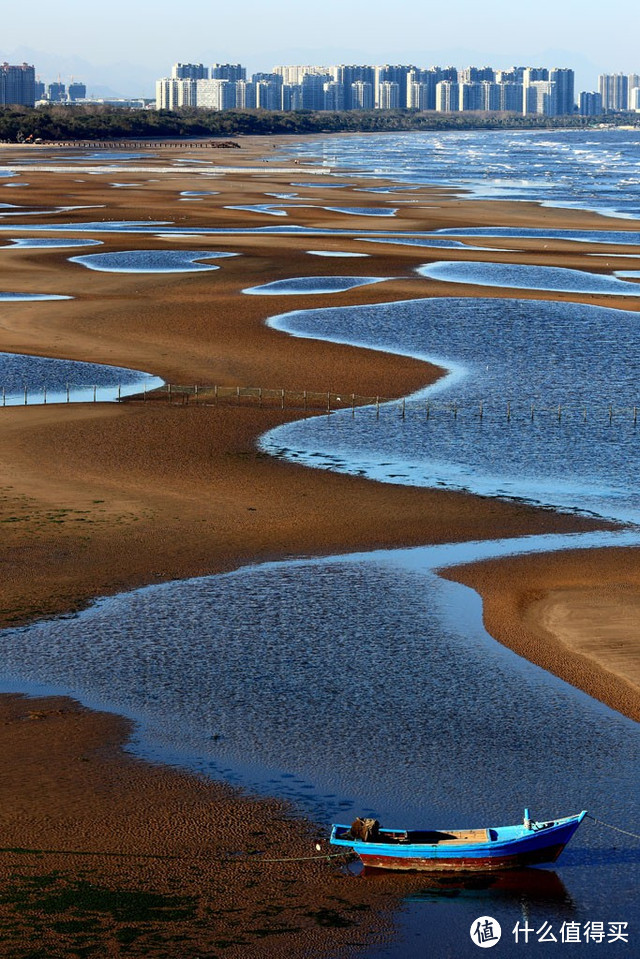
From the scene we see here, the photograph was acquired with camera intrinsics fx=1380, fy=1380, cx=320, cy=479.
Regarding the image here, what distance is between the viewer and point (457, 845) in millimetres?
16766

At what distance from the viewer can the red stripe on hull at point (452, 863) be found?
55.2 feet

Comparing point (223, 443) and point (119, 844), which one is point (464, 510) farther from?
point (119, 844)

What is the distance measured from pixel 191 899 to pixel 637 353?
38568 millimetres

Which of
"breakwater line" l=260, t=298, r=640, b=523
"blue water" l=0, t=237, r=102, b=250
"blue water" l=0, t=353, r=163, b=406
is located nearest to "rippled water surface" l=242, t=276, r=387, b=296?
"breakwater line" l=260, t=298, r=640, b=523

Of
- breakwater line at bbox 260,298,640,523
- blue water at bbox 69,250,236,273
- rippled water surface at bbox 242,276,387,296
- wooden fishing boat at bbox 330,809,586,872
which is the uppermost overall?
blue water at bbox 69,250,236,273

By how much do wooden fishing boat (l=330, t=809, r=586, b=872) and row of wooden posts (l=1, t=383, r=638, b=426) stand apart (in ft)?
85.0

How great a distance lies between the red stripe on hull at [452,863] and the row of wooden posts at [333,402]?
2588 cm

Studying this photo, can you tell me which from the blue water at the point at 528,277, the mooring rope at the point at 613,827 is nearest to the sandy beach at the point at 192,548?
the blue water at the point at 528,277

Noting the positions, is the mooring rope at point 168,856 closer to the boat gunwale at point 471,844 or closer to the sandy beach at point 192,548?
the sandy beach at point 192,548

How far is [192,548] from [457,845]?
14164mm

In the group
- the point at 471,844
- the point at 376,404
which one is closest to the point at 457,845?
the point at 471,844

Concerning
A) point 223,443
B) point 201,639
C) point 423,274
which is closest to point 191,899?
point 201,639

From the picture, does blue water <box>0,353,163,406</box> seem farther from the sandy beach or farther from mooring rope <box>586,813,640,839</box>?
mooring rope <box>586,813,640,839</box>

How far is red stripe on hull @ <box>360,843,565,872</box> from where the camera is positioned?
16.8m
